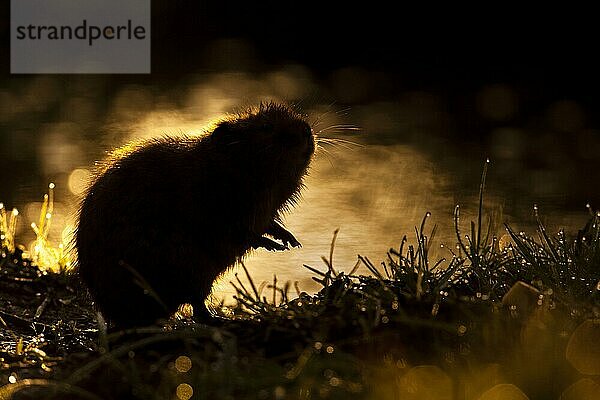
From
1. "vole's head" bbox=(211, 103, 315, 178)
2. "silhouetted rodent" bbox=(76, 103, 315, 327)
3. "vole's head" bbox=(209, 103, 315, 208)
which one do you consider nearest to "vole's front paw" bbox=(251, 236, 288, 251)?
"silhouetted rodent" bbox=(76, 103, 315, 327)

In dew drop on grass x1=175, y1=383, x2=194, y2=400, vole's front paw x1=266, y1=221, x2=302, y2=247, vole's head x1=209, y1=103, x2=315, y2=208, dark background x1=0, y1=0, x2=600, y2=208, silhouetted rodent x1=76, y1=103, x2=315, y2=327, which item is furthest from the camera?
dark background x1=0, y1=0, x2=600, y2=208

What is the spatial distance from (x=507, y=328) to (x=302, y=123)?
2109 mm

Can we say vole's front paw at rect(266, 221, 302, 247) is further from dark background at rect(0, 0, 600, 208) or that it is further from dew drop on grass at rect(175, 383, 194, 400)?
dark background at rect(0, 0, 600, 208)

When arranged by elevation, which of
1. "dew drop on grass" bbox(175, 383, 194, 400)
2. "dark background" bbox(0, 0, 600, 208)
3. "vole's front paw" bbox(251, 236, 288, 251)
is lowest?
"dew drop on grass" bbox(175, 383, 194, 400)

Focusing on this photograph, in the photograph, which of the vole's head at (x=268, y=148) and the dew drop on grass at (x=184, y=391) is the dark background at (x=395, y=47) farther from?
the dew drop on grass at (x=184, y=391)

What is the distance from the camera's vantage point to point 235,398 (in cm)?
357

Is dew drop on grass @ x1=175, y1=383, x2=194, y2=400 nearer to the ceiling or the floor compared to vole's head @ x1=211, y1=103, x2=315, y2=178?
nearer to the floor

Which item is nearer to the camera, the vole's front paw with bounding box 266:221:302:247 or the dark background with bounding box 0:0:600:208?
the vole's front paw with bounding box 266:221:302:247

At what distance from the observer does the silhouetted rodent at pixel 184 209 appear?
16.6 ft

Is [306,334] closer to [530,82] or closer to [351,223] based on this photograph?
[351,223]

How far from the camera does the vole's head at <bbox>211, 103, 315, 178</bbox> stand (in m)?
5.47

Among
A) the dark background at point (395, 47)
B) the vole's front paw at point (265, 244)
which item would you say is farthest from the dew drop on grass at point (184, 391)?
the dark background at point (395, 47)

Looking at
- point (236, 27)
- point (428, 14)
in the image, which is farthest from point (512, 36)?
point (236, 27)

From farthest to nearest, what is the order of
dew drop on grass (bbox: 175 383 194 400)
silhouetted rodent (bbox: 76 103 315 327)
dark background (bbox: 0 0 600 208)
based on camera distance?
dark background (bbox: 0 0 600 208) < silhouetted rodent (bbox: 76 103 315 327) < dew drop on grass (bbox: 175 383 194 400)
